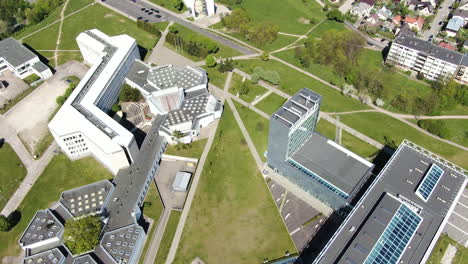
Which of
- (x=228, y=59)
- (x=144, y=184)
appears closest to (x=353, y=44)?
(x=228, y=59)

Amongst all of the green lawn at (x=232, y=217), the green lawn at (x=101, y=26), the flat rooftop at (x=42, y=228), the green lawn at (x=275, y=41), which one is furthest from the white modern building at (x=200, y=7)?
the flat rooftop at (x=42, y=228)

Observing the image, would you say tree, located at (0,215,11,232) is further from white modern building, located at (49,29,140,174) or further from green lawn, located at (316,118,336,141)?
green lawn, located at (316,118,336,141)

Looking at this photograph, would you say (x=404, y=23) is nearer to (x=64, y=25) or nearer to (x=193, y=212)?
(x=193, y=212)

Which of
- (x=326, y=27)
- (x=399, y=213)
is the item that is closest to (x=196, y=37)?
(x=326, y=27)

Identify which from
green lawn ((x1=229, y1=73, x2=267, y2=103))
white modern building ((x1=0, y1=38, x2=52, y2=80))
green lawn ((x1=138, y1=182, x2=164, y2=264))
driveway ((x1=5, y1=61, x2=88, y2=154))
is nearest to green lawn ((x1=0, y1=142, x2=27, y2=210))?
driveway ((x1=5, y1=61, x2=88, y2=154))

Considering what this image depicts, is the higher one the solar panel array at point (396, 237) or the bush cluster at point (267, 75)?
the bush cluster at point (267, 75)

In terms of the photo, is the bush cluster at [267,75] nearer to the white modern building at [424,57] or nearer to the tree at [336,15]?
the white modern building at [424,57]

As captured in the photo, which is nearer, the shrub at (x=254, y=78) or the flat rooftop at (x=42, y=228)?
the flat rooftop at (x=42, y=228)
